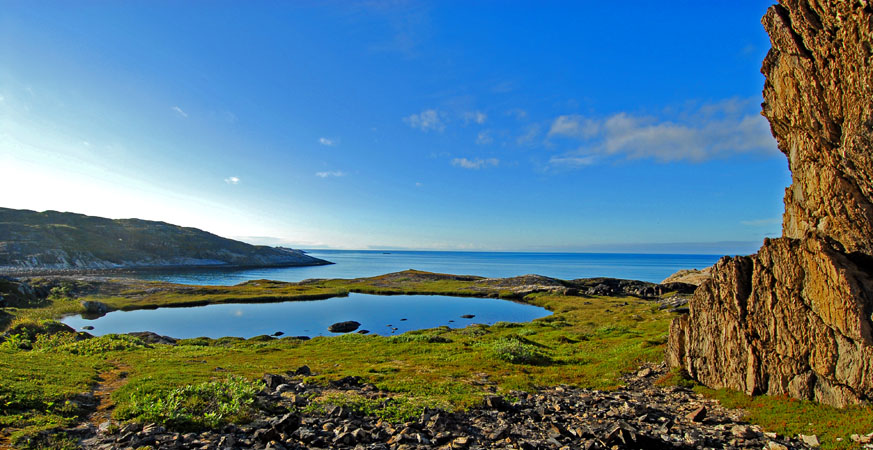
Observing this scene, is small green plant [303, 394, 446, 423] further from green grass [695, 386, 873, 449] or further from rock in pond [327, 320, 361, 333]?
rock in pond [327, 320, 361, 333]

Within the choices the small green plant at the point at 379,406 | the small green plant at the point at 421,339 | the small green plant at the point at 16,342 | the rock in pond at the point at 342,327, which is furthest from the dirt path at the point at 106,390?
the rock in pond at the point at 342,327

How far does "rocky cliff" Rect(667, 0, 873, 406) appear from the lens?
52.2 ft

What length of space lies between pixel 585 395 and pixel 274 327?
61450mm

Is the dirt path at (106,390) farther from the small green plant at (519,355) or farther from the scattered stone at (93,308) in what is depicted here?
the scattered stone at (93,308)

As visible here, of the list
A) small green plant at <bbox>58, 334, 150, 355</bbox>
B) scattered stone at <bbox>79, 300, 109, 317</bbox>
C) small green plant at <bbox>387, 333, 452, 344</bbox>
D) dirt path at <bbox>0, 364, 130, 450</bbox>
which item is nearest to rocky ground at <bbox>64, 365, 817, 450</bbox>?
dirt path at <bbox>0, 364, 130, 450</bbox>

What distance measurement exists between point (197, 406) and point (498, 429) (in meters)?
13.8

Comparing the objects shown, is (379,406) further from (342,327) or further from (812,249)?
(342,327)

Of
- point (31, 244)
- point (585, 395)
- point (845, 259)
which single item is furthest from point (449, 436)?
point (31, 244)

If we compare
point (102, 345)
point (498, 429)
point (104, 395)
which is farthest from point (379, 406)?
point (102, 345)

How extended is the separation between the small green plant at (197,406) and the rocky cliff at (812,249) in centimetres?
2535

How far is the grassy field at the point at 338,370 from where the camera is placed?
50.3 ft

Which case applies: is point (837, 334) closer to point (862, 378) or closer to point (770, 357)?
point (862, 378)

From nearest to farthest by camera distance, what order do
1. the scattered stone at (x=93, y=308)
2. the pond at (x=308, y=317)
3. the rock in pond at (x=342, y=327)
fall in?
the pond at (x=308, y=317)
the rock in pond at (x=342, y=327)
the scattered stone at (x=93, y=308)

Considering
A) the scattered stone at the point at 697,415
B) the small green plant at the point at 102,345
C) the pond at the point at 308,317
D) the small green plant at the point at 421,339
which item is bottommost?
the pond at the point at 308,317
